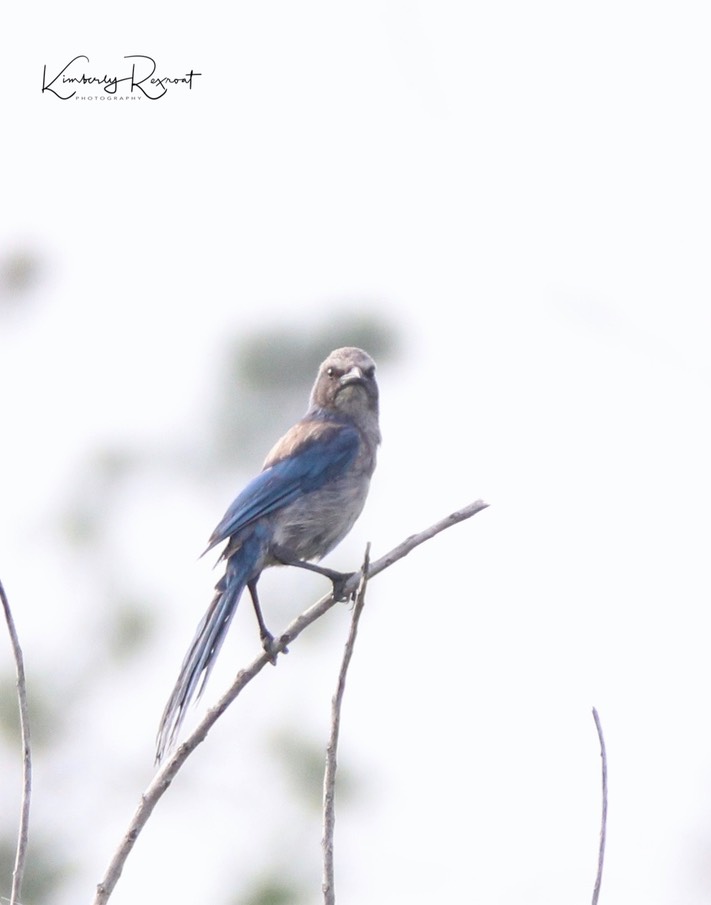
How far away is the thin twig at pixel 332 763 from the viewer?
3281 millimetres

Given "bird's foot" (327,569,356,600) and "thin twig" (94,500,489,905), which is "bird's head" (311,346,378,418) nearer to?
"bird's foot" (327,569,356,600)

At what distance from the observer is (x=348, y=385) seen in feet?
25.8

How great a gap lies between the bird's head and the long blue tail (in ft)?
4.85

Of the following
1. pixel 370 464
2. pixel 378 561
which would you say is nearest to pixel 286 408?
pixel 370 464

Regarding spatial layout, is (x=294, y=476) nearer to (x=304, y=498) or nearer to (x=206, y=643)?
(x=304, y=498)

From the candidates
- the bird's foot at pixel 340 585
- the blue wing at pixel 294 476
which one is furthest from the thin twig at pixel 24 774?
the blue wing at pixel 294 476

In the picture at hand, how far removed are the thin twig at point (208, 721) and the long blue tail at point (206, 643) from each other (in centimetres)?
70

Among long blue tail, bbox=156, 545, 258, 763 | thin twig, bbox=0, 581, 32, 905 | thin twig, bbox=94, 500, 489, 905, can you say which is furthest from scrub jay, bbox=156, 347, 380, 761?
thin twig, bbox=0, 581, 32, 905

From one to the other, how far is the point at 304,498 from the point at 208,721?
3373mm

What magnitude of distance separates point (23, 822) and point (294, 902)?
768 cm

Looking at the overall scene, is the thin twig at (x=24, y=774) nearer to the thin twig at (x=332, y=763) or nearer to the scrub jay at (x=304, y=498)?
the thin twig at (x=332, y=763)

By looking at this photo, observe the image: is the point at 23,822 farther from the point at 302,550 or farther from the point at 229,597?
the point at 302,550

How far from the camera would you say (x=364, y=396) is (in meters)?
7.89

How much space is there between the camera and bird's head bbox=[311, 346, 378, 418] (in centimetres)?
782
